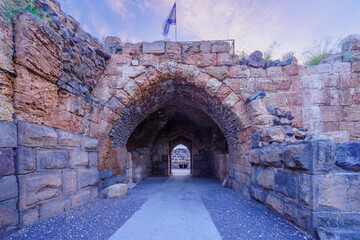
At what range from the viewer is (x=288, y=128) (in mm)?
3174

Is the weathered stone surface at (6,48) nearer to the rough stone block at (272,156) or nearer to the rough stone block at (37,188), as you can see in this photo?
the rough stone block at (37,188)

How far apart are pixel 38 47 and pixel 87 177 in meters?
2.20

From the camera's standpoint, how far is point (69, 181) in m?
2.74

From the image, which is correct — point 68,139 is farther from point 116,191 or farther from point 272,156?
point 272,156

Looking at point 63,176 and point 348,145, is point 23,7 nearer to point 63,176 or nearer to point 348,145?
point 63,176

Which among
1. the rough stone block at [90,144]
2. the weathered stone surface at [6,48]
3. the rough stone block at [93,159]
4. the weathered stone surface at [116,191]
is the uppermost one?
the weathered stone surface at [6,48]

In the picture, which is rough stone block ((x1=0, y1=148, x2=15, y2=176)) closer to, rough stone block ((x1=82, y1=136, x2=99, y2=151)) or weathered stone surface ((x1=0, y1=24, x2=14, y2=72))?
weathered stone surface ((x1=0, y1=24, x2=14, y2=72))

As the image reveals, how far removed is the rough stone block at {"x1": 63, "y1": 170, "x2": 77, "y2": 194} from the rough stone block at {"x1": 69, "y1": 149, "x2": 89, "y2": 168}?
12 centimetres

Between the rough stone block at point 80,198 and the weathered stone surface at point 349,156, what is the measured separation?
374cm

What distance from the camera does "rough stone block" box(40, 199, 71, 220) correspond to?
2.26m

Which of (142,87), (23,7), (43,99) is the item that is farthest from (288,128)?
(23,7)

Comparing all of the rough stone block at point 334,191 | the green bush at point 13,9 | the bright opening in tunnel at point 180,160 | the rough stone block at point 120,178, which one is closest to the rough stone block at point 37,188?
the green bush at point 13,9

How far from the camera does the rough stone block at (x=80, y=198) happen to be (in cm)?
286

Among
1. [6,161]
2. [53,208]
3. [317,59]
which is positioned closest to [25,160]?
[6,161]
